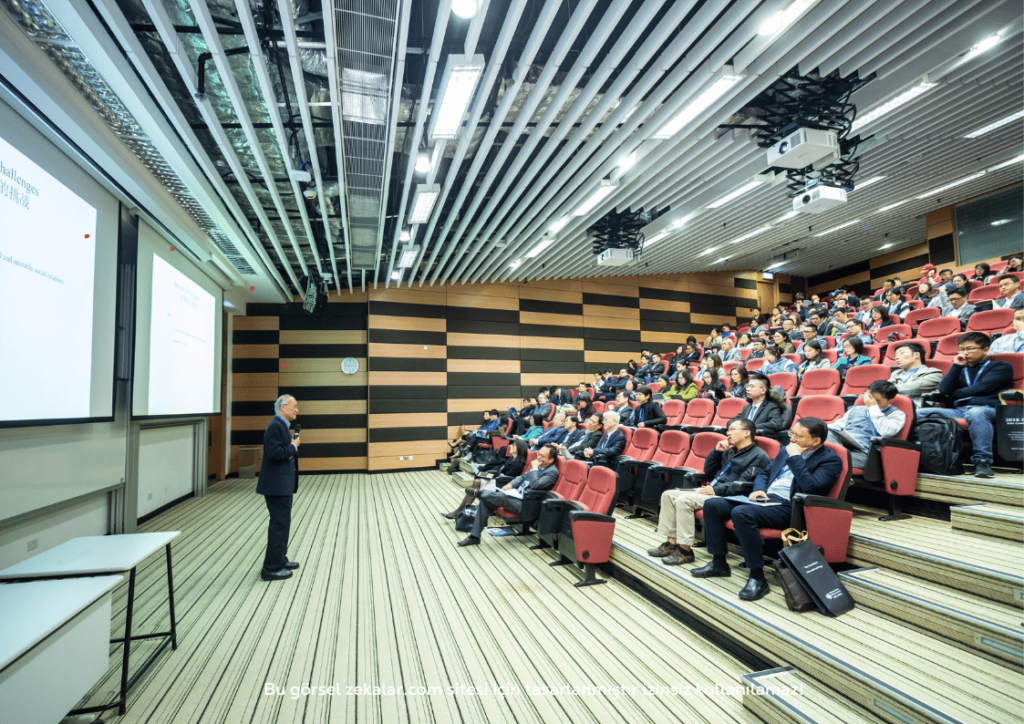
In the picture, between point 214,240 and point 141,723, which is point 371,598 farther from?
point 214,240

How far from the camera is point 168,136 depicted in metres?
3.90

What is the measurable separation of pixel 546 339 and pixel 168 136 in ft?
26.8

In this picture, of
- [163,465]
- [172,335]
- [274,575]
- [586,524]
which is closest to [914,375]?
[586,524]

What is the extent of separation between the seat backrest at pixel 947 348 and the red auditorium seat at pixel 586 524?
3.32 m

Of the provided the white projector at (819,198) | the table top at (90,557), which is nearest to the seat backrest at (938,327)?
the white projector at (819,198)

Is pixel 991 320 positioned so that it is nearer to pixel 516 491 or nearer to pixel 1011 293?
pixel 1011 293

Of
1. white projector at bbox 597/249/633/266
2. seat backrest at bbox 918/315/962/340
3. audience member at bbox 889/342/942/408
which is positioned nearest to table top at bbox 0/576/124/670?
audience member at bbox 889/342/942/408

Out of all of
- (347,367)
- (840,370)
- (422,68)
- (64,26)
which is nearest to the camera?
(64,26)

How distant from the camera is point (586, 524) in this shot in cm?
350

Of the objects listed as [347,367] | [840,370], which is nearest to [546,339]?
[347,367]

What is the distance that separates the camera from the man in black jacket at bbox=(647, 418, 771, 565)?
3248mm

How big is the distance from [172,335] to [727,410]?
242 inches

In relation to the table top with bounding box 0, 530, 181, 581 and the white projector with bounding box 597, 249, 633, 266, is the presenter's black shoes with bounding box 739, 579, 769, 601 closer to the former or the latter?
the table top with bounding box 0, 530, 181, 581

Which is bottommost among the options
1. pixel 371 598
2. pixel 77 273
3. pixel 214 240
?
pixel 371 598
